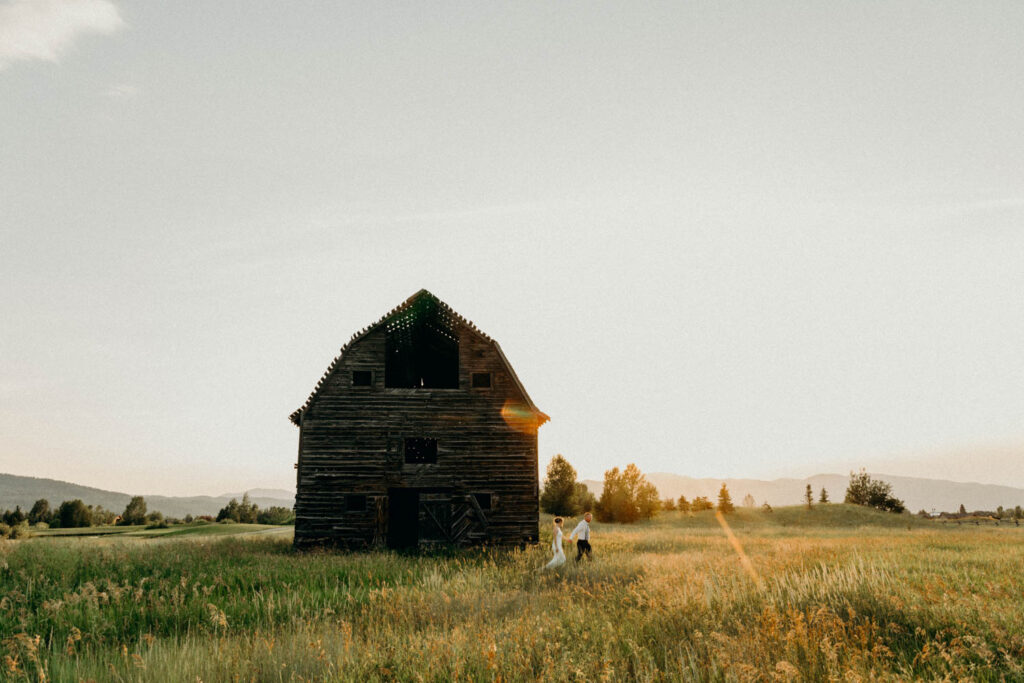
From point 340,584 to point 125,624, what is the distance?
448 cm

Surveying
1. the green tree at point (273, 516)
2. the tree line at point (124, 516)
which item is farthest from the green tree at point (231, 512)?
the green tree at point (273, 516)

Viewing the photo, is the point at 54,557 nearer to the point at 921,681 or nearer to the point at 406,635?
the point at 406,635

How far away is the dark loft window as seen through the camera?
20.7 metres

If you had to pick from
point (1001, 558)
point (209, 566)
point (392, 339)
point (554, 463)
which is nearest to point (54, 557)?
point (209, 566)

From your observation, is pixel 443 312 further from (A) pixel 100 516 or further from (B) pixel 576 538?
(A) pixel 100 516

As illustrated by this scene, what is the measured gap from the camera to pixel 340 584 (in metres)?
11.4

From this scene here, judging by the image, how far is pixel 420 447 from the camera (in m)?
21.0

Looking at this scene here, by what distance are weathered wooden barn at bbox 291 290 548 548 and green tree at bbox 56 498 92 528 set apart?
49.0m

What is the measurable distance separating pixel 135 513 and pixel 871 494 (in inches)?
3360

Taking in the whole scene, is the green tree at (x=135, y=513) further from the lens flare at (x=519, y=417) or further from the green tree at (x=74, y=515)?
the lens flare at (x=519, y=417)

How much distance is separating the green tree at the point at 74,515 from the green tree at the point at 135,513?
119 inches

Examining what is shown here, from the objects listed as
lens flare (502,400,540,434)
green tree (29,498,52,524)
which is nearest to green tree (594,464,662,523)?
lens flare (502,400,540,434)

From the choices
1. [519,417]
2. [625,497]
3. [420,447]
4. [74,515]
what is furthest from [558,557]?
[74,515]

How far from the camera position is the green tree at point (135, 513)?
57.8m
